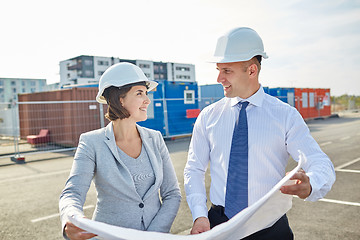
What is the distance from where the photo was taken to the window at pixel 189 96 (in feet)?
53.4

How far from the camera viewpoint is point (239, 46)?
6.60ft

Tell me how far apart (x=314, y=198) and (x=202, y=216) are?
0.66 metres

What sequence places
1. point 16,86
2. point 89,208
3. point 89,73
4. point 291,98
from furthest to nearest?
point 16,86 < point 89,73 < point 291,98 < point 89,208

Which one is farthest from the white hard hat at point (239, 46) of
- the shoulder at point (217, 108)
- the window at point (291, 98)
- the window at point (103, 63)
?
the window at point (103, 63)

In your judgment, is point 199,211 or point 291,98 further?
point 291,98

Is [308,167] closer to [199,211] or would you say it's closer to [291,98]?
[199,211]

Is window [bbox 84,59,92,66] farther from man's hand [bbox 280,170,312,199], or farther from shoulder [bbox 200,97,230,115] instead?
man's hand [bbox 280,170,312,199]

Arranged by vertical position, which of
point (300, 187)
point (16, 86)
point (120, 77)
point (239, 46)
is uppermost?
point (16, 86)

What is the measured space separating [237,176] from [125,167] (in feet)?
2.24

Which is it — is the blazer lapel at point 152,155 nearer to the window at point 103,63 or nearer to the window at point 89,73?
the window at point 89,73

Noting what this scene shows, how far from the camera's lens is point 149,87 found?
2.38 metres

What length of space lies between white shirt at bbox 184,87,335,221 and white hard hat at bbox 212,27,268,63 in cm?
27

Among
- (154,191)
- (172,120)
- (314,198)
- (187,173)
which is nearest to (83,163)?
(154,191)

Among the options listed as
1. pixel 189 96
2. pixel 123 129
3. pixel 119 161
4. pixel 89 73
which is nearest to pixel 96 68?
pixel 89 73
